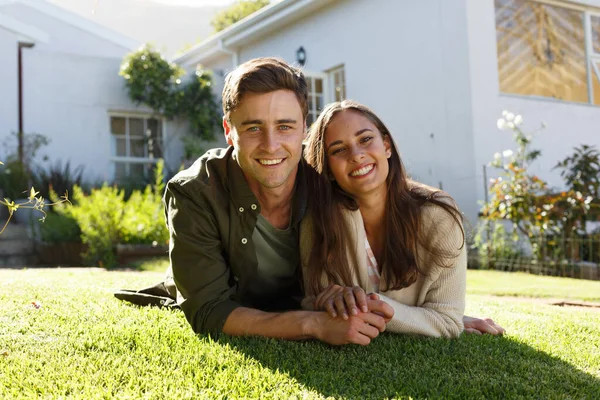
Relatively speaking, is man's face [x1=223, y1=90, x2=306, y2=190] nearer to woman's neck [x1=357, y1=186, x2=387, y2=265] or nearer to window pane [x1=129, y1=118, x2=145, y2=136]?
woman's neck [x1=357, y1=186, x2=387, y2=265]

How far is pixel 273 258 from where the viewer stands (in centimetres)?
319

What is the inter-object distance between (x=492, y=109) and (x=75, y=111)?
7577mm

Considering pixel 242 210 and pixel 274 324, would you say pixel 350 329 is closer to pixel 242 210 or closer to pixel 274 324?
pixel 274 324

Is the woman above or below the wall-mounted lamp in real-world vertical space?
below

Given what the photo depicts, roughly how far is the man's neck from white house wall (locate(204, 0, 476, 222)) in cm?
605

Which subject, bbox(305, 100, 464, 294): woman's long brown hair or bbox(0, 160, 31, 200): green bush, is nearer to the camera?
bbox(305, 100, 464, 294): woman's long brown hair

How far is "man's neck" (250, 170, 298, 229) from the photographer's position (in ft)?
10.2

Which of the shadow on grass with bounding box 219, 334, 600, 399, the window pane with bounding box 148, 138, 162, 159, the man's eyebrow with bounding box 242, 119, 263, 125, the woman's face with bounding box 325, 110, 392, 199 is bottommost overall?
the shadow on grass with bounding box 219, 334, 600, 399

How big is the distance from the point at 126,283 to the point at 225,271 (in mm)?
1886

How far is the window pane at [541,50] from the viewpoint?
31.1 ft

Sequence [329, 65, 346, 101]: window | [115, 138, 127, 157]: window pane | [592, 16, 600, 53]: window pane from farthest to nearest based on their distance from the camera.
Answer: [115, 138, 127, 157]: window pane
[329, 65, 346, 101]: window
[592, 16, 600, 53]: window pane

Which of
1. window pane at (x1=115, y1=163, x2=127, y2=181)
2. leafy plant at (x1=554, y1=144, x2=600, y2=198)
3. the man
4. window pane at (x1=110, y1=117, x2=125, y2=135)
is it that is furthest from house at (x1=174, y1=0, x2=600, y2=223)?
the man

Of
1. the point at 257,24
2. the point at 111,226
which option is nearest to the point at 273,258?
the point at 111,226

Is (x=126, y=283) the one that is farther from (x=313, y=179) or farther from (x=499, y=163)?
(x=499, y=163)
